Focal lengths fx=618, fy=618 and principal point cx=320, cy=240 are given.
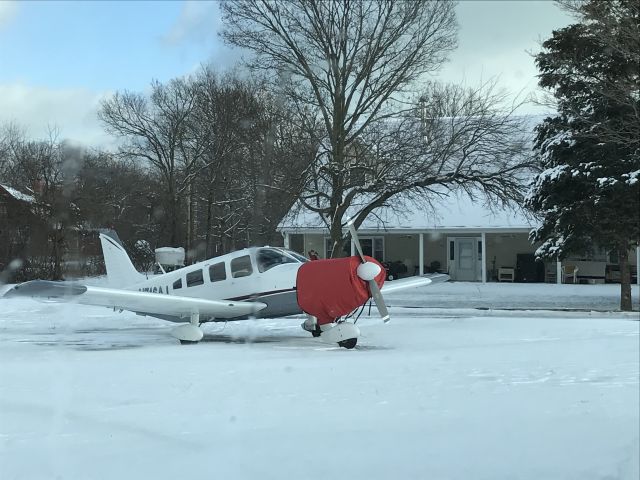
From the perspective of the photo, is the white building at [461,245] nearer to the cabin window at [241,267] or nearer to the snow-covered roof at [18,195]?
the snow-covered roof at [18,195]

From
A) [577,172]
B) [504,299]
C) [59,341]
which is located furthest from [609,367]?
[504,299]

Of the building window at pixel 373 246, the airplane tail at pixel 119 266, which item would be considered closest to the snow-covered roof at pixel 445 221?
the building window at pixel 373 246

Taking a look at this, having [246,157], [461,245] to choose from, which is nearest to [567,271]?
[461,245]

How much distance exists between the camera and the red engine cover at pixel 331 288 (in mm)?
10555

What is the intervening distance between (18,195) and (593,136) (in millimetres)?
24557

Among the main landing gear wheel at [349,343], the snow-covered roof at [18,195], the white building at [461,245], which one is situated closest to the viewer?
the main landing gear wheel at [349,343]

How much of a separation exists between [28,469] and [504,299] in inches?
766

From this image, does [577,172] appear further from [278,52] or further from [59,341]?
[59,341]

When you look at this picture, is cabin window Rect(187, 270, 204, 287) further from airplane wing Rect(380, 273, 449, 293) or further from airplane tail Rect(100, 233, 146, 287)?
airplane wing Rect(380, 273, 449, 293)

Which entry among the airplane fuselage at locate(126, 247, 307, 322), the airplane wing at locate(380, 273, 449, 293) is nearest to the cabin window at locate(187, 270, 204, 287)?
the airplane fuselage at locate(126, 247, 307, 322)

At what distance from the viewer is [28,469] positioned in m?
4.25

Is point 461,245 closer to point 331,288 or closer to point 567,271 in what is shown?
point 567,271

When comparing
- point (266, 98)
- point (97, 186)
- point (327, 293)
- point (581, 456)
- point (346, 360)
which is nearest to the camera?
point (581, 456)

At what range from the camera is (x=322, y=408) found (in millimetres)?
5750
